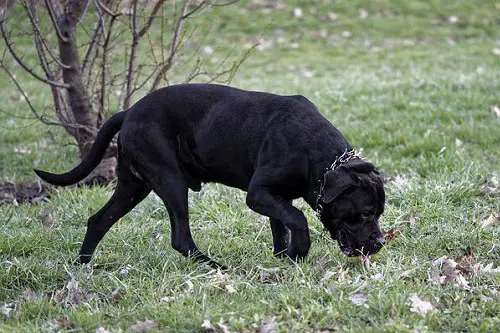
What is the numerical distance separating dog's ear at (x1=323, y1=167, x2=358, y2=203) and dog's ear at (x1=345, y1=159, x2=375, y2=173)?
9 centimetres

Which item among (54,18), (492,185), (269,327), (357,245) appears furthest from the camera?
(54,18)

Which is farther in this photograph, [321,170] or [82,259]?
[82,259]

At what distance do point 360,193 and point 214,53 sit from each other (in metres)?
10.9

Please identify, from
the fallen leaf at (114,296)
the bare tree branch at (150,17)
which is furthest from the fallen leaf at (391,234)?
the bare tree branch at (150,17)

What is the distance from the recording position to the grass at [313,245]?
4.23 m

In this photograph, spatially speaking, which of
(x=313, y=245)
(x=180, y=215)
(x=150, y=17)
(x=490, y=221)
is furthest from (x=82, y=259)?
(x=490, y=221)

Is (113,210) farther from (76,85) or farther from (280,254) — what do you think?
(76,85)

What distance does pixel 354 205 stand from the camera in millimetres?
4758

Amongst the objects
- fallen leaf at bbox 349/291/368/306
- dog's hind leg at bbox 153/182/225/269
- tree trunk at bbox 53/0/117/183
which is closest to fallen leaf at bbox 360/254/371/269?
fallen leaf at bbox 349/291/368/306

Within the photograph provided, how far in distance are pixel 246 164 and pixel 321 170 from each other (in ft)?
2.05

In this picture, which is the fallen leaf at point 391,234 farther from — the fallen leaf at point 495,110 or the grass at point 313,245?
the fallen leaf at point 495,110

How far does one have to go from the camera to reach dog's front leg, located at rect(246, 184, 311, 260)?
4.87 meters

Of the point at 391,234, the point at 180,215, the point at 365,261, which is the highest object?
the point at 180,215

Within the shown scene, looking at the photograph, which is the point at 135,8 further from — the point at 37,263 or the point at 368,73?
the point at 368,73
